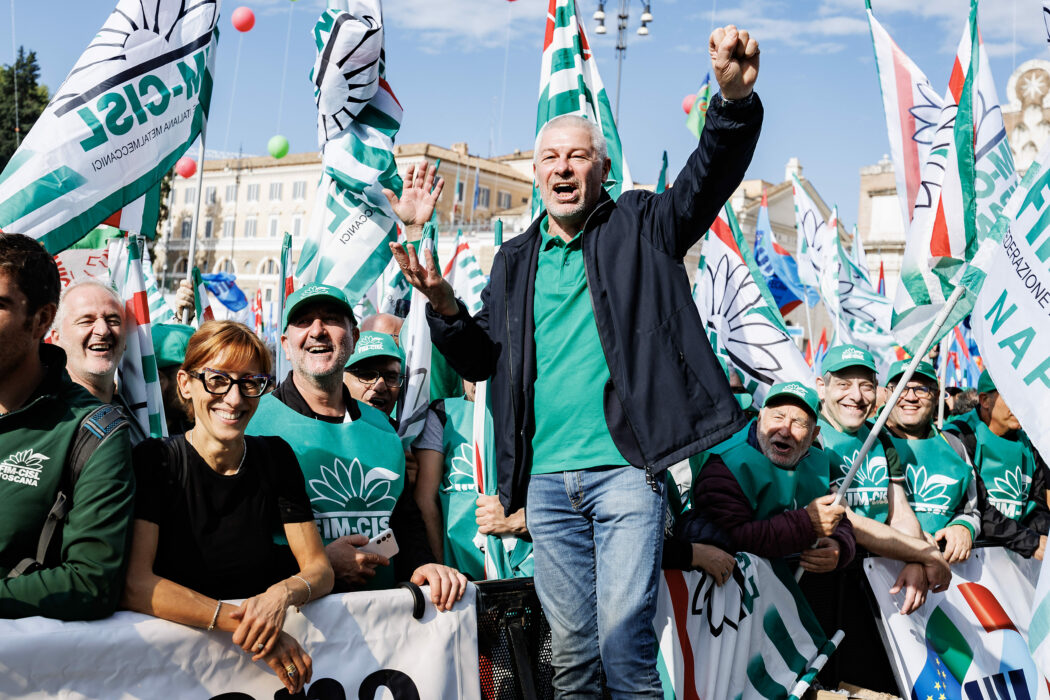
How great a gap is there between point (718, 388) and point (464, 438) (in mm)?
1613

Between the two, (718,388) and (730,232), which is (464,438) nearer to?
(718,388)

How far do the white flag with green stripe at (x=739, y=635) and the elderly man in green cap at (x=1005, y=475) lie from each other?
137 centimetres

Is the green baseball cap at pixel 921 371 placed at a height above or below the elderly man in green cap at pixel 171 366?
above

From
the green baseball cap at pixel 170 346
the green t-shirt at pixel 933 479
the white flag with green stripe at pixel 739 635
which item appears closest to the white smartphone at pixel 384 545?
the white flag with green stripe at pixel 739 635

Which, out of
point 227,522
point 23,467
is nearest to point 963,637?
point 227,522

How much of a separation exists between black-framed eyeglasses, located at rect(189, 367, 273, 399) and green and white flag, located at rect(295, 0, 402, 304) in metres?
3.21

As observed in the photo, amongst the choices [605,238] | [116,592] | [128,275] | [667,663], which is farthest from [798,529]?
[128,275]

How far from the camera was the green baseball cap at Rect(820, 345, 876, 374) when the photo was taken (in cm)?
562

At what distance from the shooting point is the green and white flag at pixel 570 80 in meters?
5.69

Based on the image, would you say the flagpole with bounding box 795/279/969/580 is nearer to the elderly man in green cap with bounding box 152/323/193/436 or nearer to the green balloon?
the elderly man in green cap with bounding box 152/323/193/436

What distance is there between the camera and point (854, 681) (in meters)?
5.21

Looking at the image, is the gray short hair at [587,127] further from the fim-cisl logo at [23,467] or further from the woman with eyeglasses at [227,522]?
the fim-cisl logo at [23,467]

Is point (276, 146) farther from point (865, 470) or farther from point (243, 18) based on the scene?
point (865, 470)

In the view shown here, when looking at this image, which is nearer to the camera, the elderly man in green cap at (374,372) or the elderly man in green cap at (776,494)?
the elderly man in green cap at (776,494)
